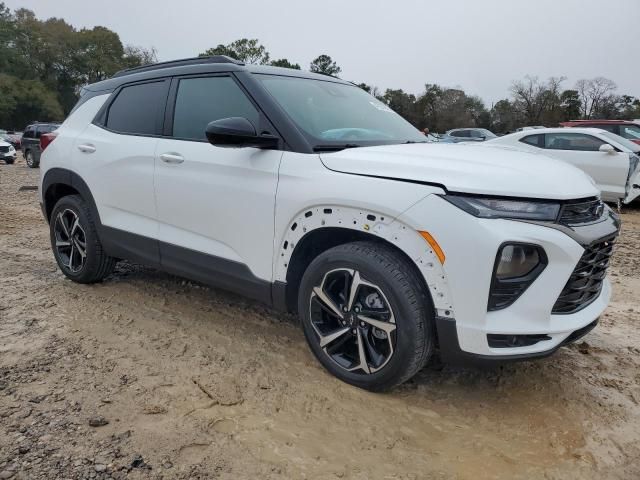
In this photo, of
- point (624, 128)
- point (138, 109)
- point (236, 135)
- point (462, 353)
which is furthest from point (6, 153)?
point (462, 353)

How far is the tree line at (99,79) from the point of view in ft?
215

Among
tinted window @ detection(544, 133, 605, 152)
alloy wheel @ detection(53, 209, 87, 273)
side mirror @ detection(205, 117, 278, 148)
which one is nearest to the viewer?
side mirror @ detection(205, 117, 278, 148)

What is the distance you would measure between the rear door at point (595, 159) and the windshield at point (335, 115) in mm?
6817

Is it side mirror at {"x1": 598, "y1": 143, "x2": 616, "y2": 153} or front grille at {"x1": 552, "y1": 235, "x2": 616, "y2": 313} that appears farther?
side mirror at {"x1": 598, "y1": 143, "x2": 616, "y2": 153}

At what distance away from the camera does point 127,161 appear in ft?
12.9

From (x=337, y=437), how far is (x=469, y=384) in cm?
99

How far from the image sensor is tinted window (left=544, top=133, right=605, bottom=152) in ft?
32.4

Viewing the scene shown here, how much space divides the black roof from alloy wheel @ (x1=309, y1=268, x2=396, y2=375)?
1.57 meters

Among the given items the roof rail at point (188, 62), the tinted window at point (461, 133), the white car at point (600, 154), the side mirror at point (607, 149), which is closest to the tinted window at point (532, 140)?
the white car at point (600, 154)

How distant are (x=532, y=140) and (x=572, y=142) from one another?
2.46ft

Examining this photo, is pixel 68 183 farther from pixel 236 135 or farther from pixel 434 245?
pixel 434 245

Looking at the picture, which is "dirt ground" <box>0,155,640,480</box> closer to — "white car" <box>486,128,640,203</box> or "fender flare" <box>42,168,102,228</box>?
"fender flare" <box>42,168,102,228</box>

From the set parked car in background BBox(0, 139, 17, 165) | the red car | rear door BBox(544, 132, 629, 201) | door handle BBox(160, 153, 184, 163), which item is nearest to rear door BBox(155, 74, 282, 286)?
door handle BBox(160, 153, 184, 163)

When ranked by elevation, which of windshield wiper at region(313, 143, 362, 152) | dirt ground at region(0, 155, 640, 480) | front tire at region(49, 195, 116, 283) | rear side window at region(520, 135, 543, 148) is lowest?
dirt ground at region(0, 155, 640, 480)
